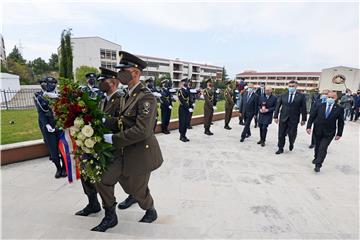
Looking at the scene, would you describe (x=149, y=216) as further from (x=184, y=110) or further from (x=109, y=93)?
(x=184, y=110)

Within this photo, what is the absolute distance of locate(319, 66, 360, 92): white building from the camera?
37.2 meters

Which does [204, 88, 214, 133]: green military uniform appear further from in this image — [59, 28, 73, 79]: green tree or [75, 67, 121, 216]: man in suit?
[59, 28, 73, 79]: green tree

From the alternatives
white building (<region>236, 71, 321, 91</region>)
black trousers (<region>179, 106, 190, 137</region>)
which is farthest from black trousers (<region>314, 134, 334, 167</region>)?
white building (<region>236, 71, 321, 91</region>)

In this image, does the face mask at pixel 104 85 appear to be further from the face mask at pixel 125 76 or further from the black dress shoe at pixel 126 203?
the black dress shoe at pixel 126 203

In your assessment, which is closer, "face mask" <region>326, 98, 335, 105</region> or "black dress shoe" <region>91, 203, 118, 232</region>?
"black dress shoe" <region>91, 203, 118, 232</region>

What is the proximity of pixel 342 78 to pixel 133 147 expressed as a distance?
152 ft

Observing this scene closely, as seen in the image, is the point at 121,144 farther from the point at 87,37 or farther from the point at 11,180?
the point at 87,37

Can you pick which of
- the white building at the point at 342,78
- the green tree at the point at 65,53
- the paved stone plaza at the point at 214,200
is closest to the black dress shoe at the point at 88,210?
the paved stone plaza at the point at 214,200

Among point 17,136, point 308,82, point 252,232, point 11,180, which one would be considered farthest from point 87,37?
point 308,82

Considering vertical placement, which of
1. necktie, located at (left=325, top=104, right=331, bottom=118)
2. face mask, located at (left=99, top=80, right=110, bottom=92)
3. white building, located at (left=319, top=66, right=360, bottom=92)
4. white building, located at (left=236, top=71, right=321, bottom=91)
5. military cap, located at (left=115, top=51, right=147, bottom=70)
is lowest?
necktie, located at (left=325, top=104, right=331, bottom=118)

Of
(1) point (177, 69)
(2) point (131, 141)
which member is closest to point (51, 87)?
(2) point (131, 141)

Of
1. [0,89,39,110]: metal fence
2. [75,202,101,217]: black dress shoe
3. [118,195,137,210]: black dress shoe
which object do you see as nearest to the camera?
[75,202,101,217]: black dress shoe

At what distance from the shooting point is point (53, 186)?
3416 mm

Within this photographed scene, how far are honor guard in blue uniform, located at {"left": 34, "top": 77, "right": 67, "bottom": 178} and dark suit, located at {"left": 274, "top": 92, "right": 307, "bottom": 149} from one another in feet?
16.9
